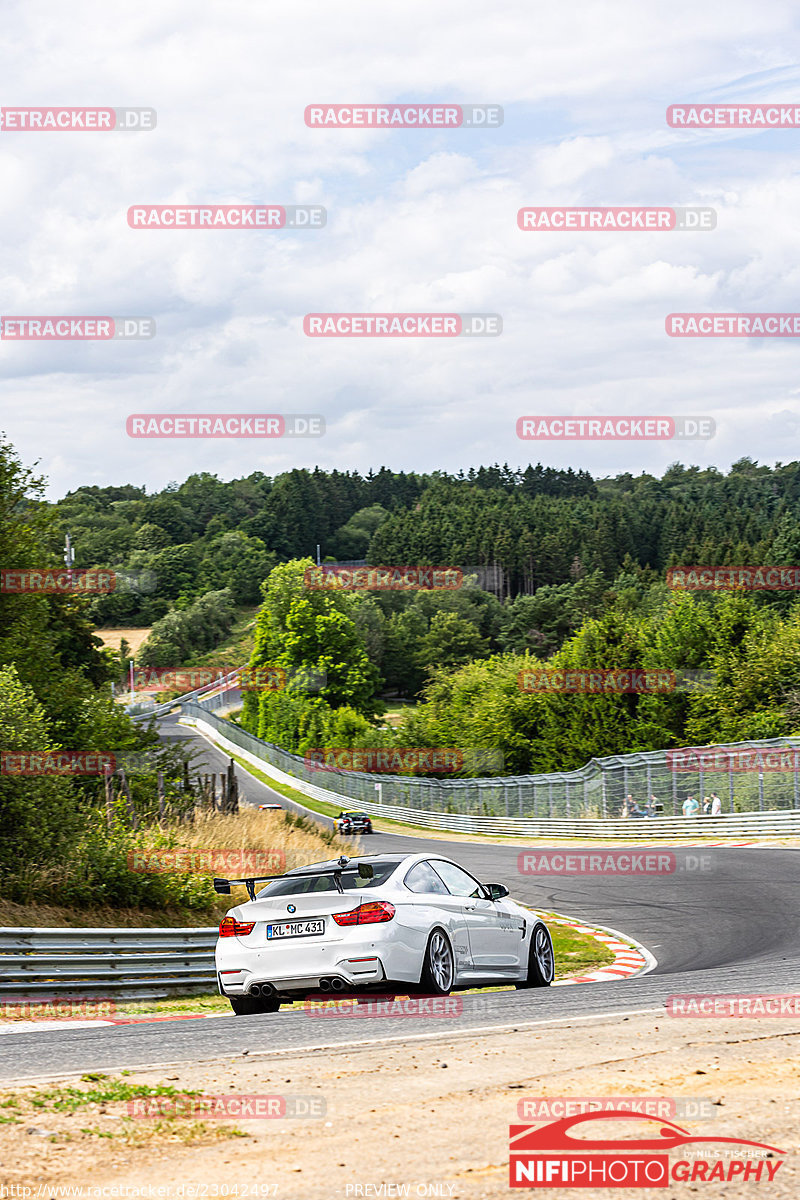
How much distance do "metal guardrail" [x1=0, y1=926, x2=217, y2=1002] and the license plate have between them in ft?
8.69

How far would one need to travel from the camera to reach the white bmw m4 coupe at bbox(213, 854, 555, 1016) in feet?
31.3

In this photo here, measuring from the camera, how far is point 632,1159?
4.80 m

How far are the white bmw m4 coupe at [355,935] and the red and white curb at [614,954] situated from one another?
6.21 ft

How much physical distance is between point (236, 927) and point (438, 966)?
5.66 feet

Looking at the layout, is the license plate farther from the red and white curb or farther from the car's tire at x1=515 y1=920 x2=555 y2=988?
the red and white curb

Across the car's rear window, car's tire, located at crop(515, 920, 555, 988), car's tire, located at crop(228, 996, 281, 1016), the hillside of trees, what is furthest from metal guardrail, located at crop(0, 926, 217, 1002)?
the hillside of trees

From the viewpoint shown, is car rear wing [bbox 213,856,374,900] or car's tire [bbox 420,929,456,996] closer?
car's tire [bbox 420,929,456,996]

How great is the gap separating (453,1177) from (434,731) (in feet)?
229

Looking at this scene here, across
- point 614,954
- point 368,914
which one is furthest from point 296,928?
point 614,954

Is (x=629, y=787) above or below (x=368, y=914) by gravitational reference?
below

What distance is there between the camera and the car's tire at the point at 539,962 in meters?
11.9

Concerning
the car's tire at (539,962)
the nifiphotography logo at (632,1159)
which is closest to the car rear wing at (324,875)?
the car's tire at (539,962)

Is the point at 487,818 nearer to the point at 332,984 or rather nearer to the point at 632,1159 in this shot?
the point at 332,984

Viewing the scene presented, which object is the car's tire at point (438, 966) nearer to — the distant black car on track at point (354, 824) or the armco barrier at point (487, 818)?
the armco barrier at point (487, 818)
